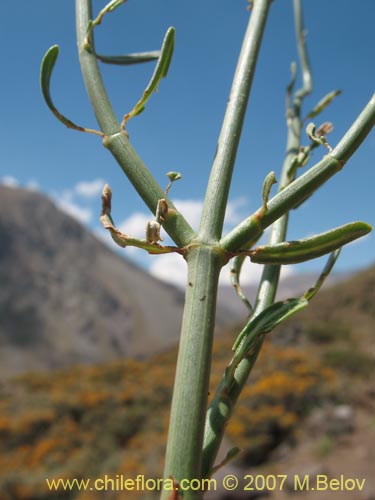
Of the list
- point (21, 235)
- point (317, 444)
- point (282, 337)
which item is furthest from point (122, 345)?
point (317, 444)

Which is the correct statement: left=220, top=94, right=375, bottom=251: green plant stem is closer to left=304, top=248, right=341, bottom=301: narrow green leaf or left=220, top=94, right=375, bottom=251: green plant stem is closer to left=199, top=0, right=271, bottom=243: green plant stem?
left=199, top=0, right=271, bottom=243: green plant stem

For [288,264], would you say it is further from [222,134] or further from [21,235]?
[21,235]

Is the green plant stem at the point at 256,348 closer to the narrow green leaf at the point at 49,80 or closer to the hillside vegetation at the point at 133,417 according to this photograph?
the narrow green leaf at the point at 49,80

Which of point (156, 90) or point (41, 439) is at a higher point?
point (41, 439)

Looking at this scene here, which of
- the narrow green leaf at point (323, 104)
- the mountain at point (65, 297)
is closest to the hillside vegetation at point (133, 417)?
the narrow green leaf at point (323, 104)

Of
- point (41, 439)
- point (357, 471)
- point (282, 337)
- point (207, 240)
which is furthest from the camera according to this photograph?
point (282, 337)

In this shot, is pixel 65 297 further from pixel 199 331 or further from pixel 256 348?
pixel 199 331

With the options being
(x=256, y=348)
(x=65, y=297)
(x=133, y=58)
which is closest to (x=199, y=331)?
(x=256, y=348)
